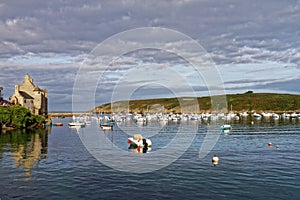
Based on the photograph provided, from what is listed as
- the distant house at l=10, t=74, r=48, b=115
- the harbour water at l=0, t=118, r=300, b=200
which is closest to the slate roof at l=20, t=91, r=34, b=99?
the distant house at l=10, t=74, r=48, b=115

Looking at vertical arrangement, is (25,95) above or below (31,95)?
below

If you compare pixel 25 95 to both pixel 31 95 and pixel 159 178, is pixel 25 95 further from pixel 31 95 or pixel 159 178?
pixel 159 178

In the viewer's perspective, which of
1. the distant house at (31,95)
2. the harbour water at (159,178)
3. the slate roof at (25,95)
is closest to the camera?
the harbour water at (159,178)

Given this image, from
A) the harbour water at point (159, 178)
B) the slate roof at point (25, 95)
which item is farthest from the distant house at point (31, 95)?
the harbour water at point (159, 178)

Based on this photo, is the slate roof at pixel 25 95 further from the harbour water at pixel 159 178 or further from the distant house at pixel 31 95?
the harbour water at pixel 159 178

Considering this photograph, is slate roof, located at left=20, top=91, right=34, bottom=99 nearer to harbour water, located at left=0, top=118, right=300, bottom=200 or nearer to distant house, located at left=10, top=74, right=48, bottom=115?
distant house, located at left=10, top=74, right=48, bottom=115

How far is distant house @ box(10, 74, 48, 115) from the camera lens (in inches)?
6127

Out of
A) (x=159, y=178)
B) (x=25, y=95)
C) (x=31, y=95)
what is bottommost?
(x=159, y=178)

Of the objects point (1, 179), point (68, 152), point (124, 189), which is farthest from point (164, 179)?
point (68, 152)

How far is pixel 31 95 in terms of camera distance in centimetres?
16775

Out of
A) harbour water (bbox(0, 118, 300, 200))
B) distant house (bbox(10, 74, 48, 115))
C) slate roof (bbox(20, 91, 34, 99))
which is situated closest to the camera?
harbour water (bbox(0, 118, 300, 200))

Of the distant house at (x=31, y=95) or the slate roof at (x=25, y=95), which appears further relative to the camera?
the slate roof at (x=25, y=95)

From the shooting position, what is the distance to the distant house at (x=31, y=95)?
155625 millimetres

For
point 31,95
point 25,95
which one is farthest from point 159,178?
point 31,95
